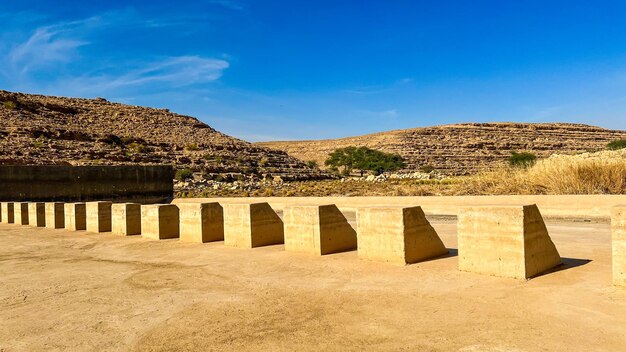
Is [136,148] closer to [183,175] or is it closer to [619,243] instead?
[183,175]

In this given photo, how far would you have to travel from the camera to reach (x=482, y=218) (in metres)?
6.26

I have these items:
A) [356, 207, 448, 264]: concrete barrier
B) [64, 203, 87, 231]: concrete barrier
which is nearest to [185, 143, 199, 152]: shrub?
[64, 203, 87, 231]: concrete barrier

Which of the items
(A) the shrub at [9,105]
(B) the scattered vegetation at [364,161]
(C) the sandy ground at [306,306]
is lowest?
(C) the sandy ground at [306,306]

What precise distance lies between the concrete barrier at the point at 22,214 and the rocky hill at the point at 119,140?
28.3 meters

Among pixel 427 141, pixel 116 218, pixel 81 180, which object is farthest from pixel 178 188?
pixel 427 141

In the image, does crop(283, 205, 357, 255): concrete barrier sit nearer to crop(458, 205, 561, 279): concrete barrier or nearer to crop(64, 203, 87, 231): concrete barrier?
crop(458, 205, 561, 279): concrete barrier

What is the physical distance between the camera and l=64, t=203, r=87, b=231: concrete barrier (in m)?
15.4

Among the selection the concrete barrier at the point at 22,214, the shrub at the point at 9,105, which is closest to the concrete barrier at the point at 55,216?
the concrete barrier at the point at 22,214

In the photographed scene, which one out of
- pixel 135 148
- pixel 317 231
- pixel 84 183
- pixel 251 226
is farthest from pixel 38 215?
pixel 135 148

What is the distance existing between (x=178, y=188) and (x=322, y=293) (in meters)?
40.4

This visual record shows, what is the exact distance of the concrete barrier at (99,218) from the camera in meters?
14.3

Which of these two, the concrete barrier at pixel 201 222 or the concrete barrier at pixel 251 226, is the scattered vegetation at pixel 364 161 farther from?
the concrete barrier at pixel 251 226

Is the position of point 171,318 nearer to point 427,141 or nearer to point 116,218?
point 116,218

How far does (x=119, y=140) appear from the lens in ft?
212
